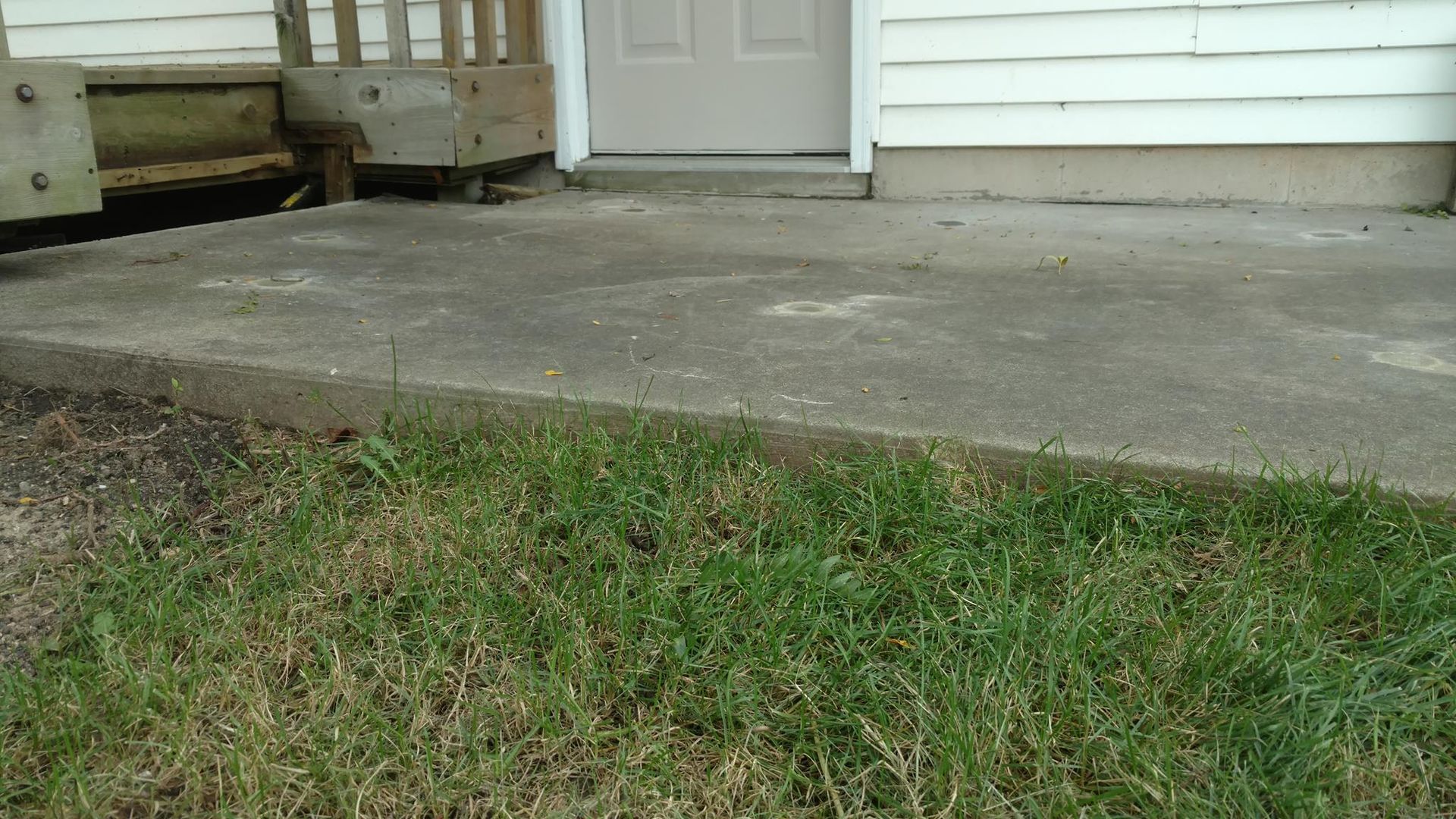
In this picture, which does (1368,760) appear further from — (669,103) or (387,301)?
(669,103)

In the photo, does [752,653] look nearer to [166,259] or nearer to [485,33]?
[166,259]

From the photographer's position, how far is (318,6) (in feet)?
17.5

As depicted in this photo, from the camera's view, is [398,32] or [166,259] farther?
[398,32]

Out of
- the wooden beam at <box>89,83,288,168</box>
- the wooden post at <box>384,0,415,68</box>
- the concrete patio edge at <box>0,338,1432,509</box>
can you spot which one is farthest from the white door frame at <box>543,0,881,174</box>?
the concrete patio edge at <box>0,338,1432,509</box>

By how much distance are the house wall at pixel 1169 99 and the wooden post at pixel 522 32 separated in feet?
5.35

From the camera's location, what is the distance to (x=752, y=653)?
1.46 m

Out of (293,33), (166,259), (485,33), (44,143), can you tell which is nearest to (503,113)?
(485,33)

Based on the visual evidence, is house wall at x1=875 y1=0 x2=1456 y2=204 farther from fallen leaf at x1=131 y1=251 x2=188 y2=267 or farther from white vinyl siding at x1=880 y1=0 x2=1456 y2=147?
fallen leaf at x1=131 y1=251 x2=188 y2=267

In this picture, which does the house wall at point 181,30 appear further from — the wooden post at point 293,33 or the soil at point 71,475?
the soil at point 71,475

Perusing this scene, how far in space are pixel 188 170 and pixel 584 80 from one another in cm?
185

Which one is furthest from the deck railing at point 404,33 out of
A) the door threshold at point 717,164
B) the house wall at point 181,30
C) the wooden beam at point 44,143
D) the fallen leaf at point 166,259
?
the wooden beam at point 44,143

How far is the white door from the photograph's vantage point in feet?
15.8

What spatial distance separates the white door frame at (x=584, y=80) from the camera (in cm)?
462

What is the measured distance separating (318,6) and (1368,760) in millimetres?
5480
